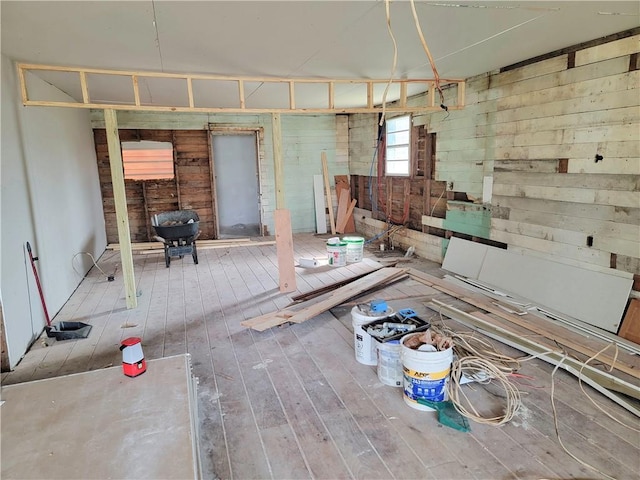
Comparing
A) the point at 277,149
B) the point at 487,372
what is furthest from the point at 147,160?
the point at 487,372

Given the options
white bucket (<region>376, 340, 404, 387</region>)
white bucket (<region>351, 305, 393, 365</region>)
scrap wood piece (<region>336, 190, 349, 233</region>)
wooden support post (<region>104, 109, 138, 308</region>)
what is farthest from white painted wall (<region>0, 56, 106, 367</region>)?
scrap wood piece (<region>336, 190, 349, 233</region>)

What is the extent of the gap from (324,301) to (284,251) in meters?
0.97

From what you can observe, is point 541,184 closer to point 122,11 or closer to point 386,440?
point 386,440

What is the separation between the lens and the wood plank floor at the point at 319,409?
6.72 feet

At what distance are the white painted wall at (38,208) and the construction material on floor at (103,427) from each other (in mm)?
1340

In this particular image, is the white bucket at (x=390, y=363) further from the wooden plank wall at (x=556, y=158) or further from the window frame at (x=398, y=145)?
the window frame at (x=398, y=145)

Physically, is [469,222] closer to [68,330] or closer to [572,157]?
[572,157]

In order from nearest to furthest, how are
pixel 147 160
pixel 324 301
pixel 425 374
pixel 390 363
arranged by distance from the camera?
pixel 425 374
pixel 390 363
pixel 324 301
pixel 147 160

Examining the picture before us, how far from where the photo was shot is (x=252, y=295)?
15.7ft

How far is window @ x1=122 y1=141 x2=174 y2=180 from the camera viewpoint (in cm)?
748

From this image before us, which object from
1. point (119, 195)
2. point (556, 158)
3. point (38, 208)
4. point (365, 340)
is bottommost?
point (365, 340)

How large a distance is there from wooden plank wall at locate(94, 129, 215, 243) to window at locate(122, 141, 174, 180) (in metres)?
0.10

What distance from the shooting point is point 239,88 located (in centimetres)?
404

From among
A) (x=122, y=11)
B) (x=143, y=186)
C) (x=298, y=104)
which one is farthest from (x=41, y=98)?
(x=298, y=104)
